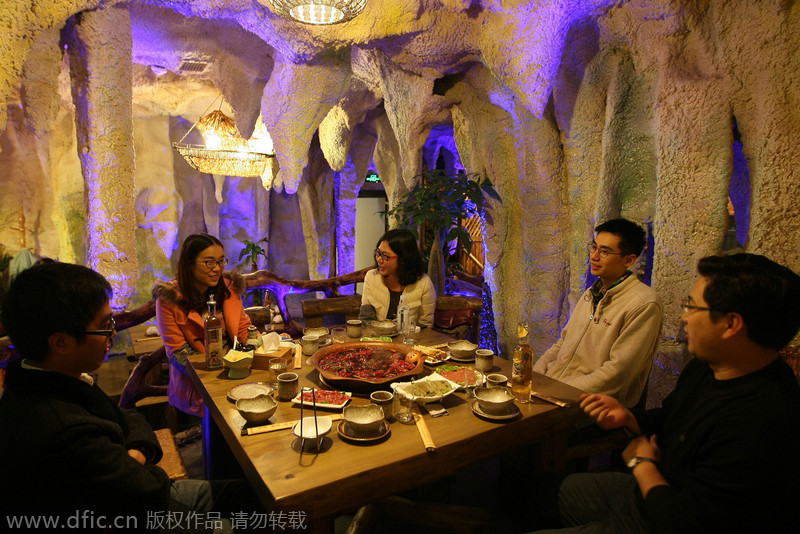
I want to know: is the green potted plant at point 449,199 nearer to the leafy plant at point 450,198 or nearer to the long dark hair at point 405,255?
the leafy plant at point 450,198

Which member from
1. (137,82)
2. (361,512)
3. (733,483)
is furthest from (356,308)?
(137,82)

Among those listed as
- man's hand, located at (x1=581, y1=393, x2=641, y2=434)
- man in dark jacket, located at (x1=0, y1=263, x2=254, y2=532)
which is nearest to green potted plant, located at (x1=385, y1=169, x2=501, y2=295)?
man's hand, located at (x1=581, y1=393, x2=641, y2=434)

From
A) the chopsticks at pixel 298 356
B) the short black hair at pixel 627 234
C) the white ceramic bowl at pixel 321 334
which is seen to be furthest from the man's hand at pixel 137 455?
the short black hair at pixel 627 234

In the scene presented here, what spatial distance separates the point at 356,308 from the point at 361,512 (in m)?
1.94

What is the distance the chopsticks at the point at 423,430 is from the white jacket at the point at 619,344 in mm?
1009

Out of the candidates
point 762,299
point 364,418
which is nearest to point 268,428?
point 364,418

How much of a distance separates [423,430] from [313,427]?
41 centimetres

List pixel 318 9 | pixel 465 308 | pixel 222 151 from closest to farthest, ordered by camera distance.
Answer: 1. pixel 318 9
2. pixel 465 308
3. pixel 222 151

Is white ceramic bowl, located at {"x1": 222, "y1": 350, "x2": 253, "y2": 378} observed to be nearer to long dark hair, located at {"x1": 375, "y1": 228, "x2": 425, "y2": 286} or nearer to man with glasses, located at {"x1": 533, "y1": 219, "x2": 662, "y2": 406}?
long dark hair, located at {"x1": 375, "y1": 228, "x2": 425, "y2": 286}

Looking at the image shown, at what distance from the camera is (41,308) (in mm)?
1353

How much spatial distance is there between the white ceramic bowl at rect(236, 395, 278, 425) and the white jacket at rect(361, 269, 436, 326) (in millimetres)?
1758

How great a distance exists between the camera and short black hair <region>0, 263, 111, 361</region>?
135 cm

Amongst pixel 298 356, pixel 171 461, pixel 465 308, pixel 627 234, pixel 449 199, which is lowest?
pixel 171 461

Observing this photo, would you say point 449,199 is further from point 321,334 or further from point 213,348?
point 213,348
